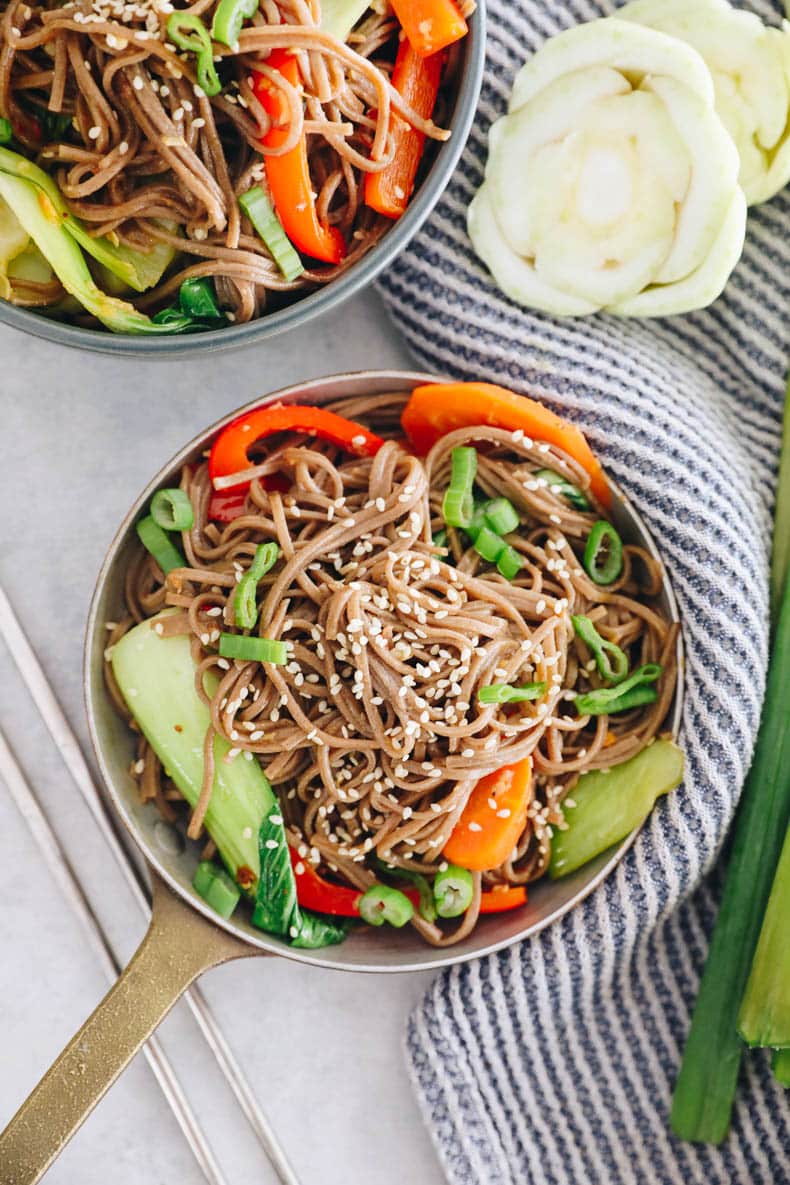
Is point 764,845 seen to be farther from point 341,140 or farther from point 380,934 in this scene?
point 341,140

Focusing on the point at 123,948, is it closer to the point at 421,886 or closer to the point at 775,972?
the point at 421,886

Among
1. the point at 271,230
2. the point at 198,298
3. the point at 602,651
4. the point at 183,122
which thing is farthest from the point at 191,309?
the point at 602,651

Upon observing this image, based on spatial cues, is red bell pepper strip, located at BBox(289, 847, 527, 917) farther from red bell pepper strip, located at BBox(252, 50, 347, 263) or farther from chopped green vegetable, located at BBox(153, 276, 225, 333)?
red bell pepper strip, located at BBox(252, 50, 347, 263)

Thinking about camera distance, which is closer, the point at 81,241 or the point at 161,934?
the point at 81,241

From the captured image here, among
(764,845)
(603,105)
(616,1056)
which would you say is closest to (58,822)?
(616,1056)

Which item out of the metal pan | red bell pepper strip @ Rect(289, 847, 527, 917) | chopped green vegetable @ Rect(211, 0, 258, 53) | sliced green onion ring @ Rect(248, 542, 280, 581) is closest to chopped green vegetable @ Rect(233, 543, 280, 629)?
sliced green onion ring @ Rect(248, 542, 280, 581)

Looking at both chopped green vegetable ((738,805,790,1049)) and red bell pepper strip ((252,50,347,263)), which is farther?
chopped green vegetable ((738,805,790,1049))
